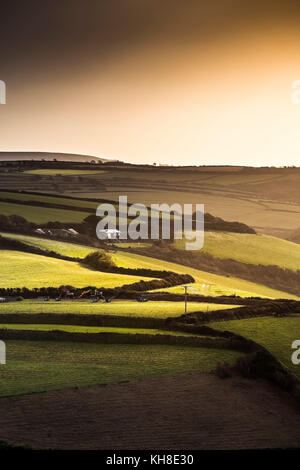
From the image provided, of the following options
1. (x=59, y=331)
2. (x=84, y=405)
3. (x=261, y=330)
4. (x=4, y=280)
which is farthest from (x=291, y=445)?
(x=4, y=280)

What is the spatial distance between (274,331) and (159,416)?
1213cm

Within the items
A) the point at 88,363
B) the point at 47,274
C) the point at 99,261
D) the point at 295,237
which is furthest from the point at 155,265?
the point at 295,237

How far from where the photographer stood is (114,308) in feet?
134

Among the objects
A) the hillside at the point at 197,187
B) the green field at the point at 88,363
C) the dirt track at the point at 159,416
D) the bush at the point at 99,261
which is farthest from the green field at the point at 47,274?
the hillside at the point at 197,187

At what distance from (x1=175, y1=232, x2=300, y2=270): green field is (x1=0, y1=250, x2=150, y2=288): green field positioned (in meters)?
25.2

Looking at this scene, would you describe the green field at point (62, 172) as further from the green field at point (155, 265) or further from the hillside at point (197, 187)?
the green field at point (155, 265)

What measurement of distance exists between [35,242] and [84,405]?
161 feet

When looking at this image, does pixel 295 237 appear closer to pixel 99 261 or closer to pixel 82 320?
pixel 99 261

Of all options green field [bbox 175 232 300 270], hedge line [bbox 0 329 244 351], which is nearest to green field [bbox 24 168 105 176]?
green field [bbox 175 232 300 270]

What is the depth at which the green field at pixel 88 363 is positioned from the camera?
27531 mm

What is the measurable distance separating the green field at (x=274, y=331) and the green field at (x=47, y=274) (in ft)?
61.6

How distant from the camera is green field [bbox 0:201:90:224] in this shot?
8790cm

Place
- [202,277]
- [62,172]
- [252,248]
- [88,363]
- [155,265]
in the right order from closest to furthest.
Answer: [88,363] < [202,277] < [155,265] < [252,248] < [62,172]
